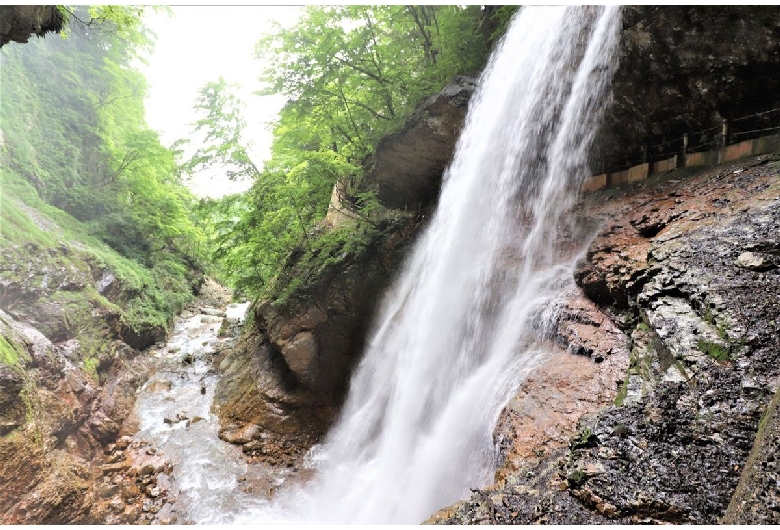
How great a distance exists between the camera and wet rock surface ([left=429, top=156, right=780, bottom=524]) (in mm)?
2355

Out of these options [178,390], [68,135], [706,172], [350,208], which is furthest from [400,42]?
[68,135]

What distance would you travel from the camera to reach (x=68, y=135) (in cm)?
1566

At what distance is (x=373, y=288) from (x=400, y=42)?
7.04 m

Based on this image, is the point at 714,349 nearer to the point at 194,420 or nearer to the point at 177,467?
the point at 177,467

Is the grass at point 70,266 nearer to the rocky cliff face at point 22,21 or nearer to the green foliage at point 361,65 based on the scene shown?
the rocky cliff face at point 22,21

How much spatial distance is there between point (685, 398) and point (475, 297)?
4076 millimetres

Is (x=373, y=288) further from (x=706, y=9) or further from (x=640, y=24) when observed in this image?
(x=706, y=9)

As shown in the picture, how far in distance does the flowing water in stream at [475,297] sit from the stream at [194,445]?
56cm

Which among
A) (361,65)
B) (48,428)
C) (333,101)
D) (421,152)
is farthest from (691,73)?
(48,428)

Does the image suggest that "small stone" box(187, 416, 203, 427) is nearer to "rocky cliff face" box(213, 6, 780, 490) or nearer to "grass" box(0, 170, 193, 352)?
"rocky cliff face" box(213, 6, 780, 490)

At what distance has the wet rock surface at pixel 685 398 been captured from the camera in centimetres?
236

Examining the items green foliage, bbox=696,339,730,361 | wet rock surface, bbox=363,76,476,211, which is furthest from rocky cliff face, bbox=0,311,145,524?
green foliage, bbox=696,339,730,361

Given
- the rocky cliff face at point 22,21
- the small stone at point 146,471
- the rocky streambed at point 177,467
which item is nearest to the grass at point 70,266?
the rocky streambed at point 177,467

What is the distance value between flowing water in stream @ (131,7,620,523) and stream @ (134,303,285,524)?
556 millimetres
